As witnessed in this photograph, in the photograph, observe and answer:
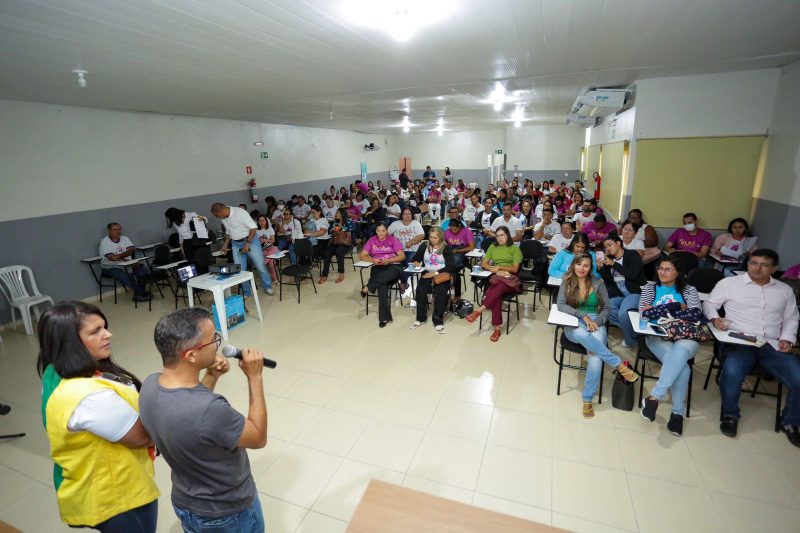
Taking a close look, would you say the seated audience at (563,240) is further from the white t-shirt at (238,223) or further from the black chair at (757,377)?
the white t-shirt at (238,223)

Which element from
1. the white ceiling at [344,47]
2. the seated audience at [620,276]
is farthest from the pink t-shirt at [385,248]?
the seated audience at [620,276]

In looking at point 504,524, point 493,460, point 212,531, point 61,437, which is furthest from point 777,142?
point 61,437

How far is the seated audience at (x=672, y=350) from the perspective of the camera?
10.1ft

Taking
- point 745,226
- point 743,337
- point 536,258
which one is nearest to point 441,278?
point 536,258

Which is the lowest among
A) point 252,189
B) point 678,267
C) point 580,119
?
point 678,267

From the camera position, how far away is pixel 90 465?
4.96ft

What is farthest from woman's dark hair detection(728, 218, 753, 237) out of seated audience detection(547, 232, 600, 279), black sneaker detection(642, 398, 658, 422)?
black sneaker detection(642, 398, 658, 422)

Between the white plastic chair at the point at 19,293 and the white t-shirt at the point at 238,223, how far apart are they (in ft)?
9.24

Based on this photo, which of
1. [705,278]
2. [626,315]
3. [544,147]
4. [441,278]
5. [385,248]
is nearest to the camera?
[626,315]

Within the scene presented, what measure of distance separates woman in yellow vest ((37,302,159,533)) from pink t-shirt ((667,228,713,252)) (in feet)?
22.1

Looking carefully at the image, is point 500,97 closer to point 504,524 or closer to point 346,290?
point 346,290

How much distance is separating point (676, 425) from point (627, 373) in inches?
19.5

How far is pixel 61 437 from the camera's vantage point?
1427 millimetres

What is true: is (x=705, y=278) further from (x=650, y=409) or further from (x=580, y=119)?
(x=580, y=119)
